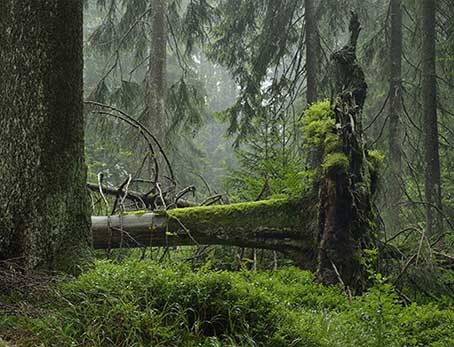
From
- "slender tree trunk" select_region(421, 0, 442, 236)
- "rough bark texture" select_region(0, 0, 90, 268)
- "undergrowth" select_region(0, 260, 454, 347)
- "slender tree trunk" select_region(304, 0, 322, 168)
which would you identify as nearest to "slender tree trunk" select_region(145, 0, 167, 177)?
"slender tree trunk" select_region(304, 0, 322, 168)

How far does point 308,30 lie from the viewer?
11.7 metres

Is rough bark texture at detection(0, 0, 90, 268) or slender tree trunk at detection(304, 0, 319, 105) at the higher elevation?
slender tree trunk at detection(304, 0, 319, 105)

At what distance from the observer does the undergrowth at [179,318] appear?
9.95ft

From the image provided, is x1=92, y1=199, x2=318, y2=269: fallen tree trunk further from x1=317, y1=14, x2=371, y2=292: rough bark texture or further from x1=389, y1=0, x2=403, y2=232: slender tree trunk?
x1=389, y1=0, x2=403, y2=232: slender tree trunk

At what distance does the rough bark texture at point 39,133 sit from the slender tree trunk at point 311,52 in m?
7.76

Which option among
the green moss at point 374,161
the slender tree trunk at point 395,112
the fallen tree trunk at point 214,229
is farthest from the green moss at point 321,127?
the slender tree trunk at point 395,112

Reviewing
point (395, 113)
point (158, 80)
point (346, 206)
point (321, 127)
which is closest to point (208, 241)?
point (346, 206)

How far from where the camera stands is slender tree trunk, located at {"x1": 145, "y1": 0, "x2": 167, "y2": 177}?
1166cm

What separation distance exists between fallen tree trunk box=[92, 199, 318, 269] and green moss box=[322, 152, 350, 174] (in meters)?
0.61

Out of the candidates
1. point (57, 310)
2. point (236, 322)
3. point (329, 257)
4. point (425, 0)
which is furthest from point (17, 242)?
point (425, 0)

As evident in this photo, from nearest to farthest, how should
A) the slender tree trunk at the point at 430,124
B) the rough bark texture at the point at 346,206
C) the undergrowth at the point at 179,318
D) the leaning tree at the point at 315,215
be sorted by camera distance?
the undergrowth at the point at 179,318 → the rough bark texture at the point at 346,206 → the leaning tree at the point at 315,215 → the slender tree trunk at the point at 430,124

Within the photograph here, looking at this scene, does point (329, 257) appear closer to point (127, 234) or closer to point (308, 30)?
point (127, 234)

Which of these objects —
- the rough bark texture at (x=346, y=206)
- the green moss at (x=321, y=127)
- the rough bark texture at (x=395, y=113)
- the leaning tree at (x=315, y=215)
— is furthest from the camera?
the rough bark texture at (x=395, y=113)

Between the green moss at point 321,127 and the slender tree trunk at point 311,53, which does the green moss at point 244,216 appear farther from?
the slender tree trunk at point 311,53
